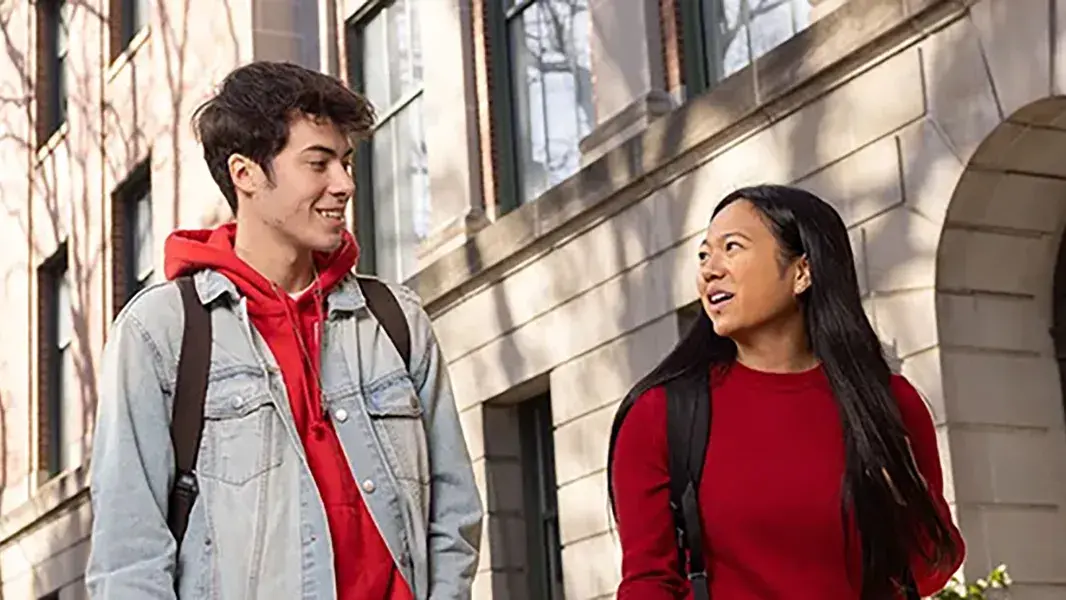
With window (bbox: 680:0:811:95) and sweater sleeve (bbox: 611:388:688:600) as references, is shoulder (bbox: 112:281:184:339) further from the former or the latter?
window (bbox: 680:0:811:95)

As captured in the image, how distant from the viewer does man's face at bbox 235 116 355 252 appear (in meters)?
4.23

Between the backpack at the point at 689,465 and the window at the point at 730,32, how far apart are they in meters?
6.88

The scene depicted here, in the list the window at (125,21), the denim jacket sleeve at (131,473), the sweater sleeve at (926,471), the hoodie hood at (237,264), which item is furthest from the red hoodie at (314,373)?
the window at (125,21)

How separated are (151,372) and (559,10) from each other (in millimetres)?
10515

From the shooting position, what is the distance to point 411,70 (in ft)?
53.7

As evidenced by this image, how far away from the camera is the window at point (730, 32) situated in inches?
458

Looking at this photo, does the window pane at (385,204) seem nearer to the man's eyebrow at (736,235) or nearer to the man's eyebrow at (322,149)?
the man's eyebrow at (736,235)

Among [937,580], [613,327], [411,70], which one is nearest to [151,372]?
[937,580]

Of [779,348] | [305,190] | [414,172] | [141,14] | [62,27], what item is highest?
[62,27]

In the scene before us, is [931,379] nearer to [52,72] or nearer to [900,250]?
[900,250]

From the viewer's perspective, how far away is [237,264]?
429 cm

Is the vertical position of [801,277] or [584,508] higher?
[584,508]

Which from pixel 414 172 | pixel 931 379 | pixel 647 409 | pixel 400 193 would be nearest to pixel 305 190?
pixel 647 409

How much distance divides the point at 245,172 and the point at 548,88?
10.3 metres
